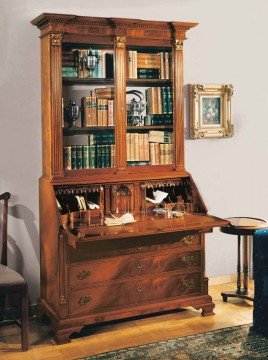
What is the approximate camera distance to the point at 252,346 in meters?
4.32

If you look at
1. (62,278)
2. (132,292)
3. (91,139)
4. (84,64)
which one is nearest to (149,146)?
(91,139)

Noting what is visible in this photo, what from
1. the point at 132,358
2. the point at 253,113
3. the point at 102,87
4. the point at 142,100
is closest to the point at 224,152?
the point at 253,113

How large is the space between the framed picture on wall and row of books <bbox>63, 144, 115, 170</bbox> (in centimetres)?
103

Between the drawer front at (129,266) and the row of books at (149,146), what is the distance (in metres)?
0.79

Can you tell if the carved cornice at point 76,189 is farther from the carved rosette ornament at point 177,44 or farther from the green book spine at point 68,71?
the carved rosette ornament at point 177,44

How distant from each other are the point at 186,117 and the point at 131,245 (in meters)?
1.47

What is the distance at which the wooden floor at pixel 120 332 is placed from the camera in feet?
Answer: 14.1

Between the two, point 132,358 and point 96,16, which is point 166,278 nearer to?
point 132,358

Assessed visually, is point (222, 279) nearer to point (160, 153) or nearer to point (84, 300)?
point (160, 153)

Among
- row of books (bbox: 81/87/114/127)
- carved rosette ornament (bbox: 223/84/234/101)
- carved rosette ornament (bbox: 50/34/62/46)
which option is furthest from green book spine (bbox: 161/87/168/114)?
carved rosette ornament (bbox: 50/34/62/46)

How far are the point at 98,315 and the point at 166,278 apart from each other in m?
A: 0.61

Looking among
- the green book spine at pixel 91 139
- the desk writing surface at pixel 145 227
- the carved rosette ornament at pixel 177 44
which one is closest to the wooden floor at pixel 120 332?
the desk writing surface at pixel 145 227

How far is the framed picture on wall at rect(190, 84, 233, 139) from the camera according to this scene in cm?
550

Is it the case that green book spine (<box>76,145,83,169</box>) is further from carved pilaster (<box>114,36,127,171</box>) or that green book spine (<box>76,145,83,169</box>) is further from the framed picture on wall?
the framed picture on wall
